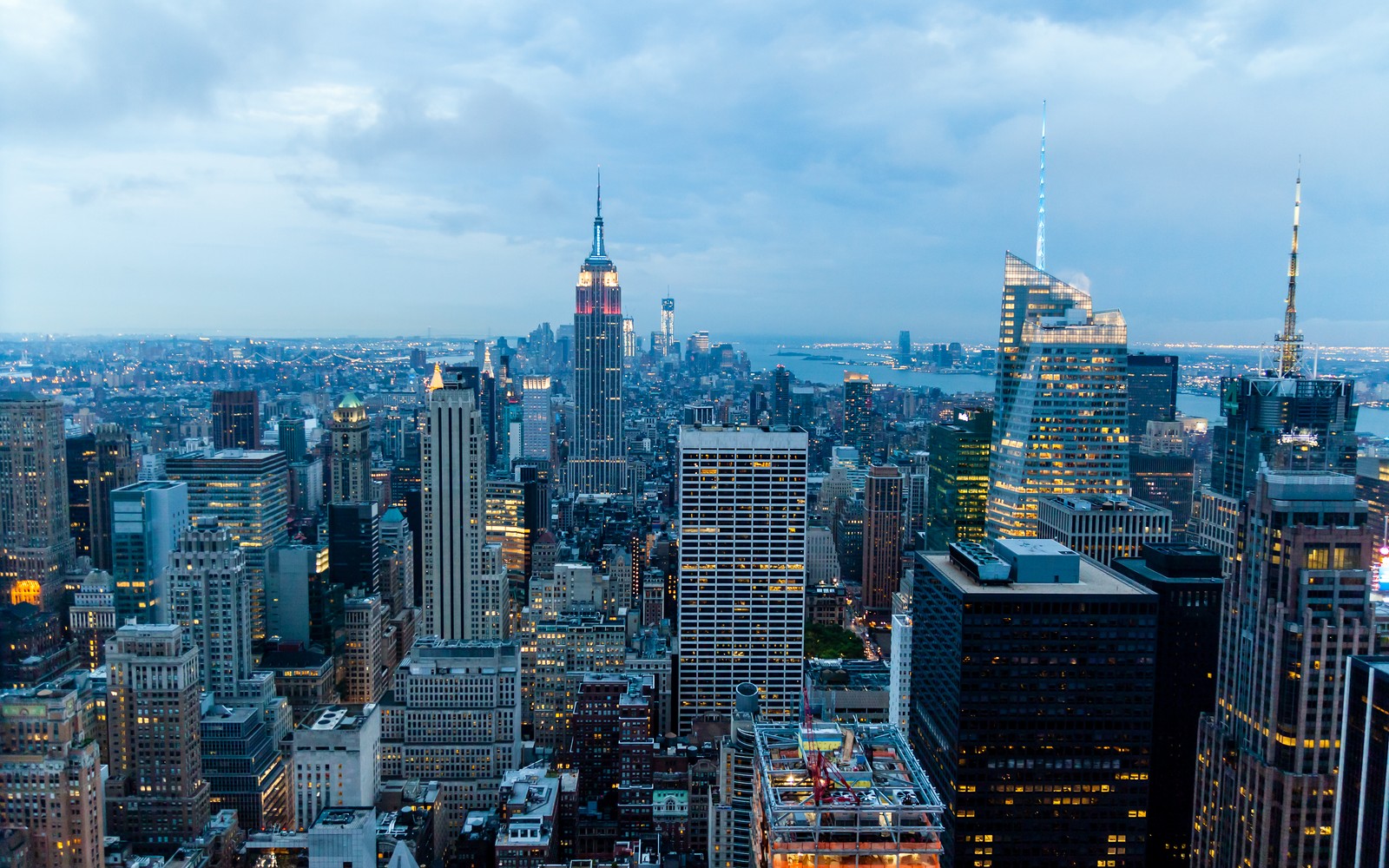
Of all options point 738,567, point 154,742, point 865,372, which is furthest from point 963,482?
point 865,372

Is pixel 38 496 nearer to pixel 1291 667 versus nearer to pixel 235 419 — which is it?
pixel 235 419

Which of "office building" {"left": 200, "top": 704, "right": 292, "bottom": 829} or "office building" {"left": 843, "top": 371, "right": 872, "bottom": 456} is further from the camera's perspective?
"office building" {"left": 843, "top": 371, "right": 872, "bottom": 456}

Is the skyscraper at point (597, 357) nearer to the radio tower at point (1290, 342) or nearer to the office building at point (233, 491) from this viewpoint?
the office building at point (233, 491)

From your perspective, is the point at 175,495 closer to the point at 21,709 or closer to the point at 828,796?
the point at 21,709

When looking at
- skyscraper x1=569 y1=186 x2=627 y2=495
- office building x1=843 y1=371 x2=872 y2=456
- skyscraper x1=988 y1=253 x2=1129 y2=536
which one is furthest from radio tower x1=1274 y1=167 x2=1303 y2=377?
skyscraper x1=569 y1=186 x2=627 y2=495

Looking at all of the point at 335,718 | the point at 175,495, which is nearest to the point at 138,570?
the point at 175,495

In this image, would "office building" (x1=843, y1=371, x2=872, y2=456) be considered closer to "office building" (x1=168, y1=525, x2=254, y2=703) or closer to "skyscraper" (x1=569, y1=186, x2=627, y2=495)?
"skyscraper" (x1=569, y1=186, x2=627, y2=495)
